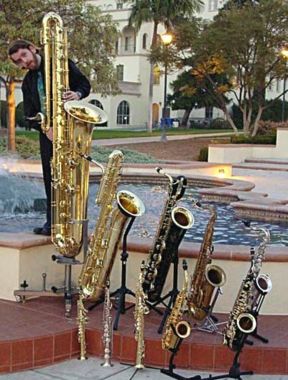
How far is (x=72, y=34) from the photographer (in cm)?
2189

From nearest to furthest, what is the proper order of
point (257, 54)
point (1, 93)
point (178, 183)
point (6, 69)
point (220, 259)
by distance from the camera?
1. point (178, 183)
2. point (220, 259)
3. point (6, 69)
4. point (257, 54)
5. point (1, 93)

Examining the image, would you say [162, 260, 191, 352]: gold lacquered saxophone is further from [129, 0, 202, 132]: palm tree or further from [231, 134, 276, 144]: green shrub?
[129, 0, 202, 132]: palm tree

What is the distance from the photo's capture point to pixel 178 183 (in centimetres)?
455

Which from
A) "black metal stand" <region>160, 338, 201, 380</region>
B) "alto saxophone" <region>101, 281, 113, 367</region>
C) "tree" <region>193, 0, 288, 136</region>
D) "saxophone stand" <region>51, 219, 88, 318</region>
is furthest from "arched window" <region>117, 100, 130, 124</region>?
"black metal stand" <region>160, 338, 201, 380</region>

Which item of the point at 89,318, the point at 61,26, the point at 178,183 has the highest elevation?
the point at 61,26

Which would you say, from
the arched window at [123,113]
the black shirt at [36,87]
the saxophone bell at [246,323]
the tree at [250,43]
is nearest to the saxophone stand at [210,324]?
the saxophone bell at [246,323]

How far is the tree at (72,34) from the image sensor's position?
20.2 m

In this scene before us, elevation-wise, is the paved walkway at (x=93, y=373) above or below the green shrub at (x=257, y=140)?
below

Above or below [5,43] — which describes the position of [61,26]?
below

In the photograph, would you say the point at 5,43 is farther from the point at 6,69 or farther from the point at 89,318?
the point at 89,318

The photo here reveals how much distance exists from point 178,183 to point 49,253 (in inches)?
53.9

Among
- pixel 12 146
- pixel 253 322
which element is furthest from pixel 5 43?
pixel 253 322

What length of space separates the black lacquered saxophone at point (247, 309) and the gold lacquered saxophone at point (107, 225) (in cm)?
85

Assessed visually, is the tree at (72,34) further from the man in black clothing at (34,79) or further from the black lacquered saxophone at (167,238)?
the black lacquered saxophone at (167,238)
